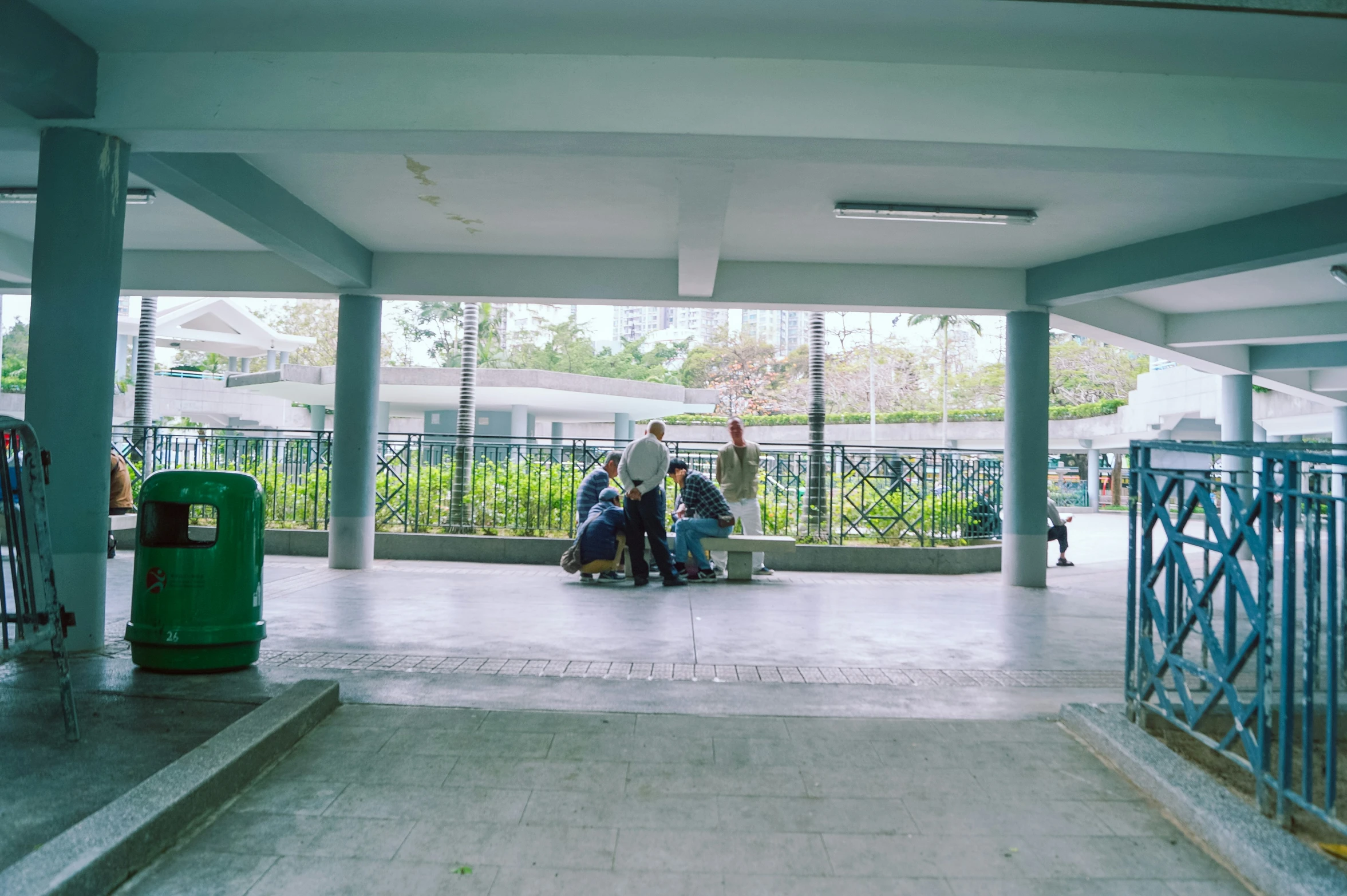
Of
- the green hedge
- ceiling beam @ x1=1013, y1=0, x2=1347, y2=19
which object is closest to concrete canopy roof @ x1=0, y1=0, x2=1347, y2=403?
ceiling beam @ x1=1013, y1=0, x2=1347, y2=19

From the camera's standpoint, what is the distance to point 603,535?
31.7 ft

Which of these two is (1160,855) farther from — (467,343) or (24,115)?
(467,343)

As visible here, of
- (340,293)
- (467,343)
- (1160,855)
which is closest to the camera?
(1160,855)

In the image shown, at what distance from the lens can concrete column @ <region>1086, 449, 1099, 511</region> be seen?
119 feet

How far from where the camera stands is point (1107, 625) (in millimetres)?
7918

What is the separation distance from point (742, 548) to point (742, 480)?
996mm

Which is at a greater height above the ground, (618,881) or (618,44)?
(618,44)

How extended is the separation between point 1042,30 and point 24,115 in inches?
245

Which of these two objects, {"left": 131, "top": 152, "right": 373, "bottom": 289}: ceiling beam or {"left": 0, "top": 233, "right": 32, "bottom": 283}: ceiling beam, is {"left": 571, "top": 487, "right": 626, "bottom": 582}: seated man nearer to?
{"left": 131, "top": 152, "right": 373, "bottom": 289}: ceiling beam

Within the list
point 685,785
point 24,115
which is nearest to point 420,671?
point 685,785

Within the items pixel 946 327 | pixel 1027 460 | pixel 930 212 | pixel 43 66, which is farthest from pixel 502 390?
pixel 946 327

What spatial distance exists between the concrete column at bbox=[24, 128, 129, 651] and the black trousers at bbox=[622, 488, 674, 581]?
5158 millimetres

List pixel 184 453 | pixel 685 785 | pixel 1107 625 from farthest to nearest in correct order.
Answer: pixel 184 453 → pixel 1107 625 → pixel 685 785

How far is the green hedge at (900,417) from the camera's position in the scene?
113ft
